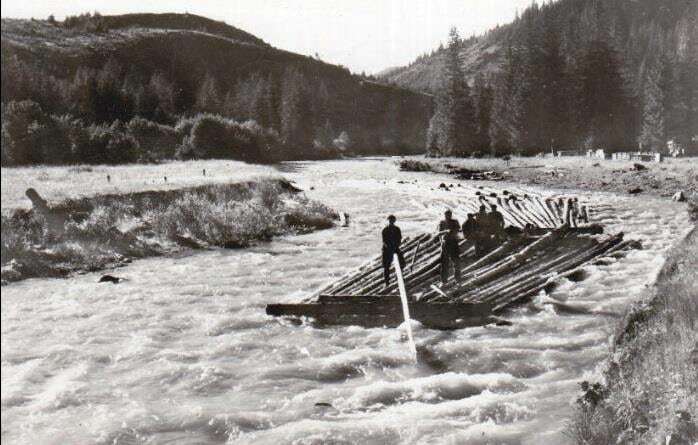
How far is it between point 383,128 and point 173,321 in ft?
512

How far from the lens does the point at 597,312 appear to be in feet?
42.1

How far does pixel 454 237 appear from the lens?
1338 centimetres

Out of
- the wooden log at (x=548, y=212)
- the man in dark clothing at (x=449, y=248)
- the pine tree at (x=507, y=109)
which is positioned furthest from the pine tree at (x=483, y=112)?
the man in dark clothing at (x=449, y=248)

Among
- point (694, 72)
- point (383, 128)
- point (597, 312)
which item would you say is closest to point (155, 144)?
point (597, 312)

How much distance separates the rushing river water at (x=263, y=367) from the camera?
8133 millimetres

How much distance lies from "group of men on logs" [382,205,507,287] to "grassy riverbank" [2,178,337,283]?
9152mm

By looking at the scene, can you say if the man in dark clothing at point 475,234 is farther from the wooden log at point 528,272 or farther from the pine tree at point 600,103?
the pine tree at point 600,103

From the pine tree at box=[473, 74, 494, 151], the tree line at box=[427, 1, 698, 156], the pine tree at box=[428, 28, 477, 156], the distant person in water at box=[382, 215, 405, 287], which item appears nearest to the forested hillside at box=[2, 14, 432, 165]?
the distant person in water at box=[382, 215, 405, 287]

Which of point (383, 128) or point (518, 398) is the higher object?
point (383, 128)

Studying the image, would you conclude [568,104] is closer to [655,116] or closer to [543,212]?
[655,116]

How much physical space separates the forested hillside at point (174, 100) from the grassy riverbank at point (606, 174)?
97.3 ft

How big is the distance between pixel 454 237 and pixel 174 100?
312ft

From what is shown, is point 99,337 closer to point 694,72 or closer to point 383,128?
point 694,72

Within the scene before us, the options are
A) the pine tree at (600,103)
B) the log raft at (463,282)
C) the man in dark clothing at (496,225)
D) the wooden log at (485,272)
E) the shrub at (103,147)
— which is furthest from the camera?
the pine tree at (600,103)
